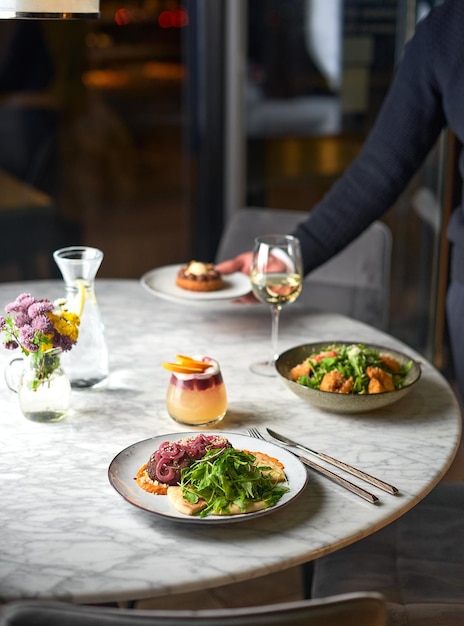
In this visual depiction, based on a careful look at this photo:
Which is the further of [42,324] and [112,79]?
[112,79]

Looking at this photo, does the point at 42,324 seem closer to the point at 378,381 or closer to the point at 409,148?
the point at 378,381

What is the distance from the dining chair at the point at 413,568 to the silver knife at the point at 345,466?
9.3 inches

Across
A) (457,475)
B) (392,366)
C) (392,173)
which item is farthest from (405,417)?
(457,475)

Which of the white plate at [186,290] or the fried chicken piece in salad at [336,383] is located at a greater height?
the white plate at [186,290]

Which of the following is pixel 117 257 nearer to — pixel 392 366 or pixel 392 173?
pixel 392 173

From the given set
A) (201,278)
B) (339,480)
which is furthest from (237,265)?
(339,480)

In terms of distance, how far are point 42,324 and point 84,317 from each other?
0.70 feet

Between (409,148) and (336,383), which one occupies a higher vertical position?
(409,148)

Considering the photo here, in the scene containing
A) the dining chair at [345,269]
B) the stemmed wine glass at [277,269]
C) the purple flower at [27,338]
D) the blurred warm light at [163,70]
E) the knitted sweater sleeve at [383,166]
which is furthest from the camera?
the blurred warm light at [163,70]

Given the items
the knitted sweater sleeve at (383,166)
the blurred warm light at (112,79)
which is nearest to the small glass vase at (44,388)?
the knitted sweater sleeve at (383,166)

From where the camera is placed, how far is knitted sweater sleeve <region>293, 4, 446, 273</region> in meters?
2.12

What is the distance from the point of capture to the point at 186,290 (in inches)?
81.4

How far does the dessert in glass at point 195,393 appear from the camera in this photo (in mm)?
1475

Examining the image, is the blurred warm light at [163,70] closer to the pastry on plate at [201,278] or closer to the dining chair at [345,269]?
the dining chair at [345,269]
